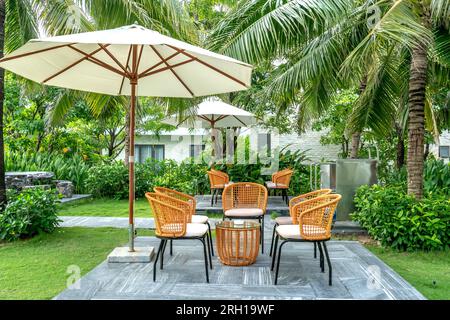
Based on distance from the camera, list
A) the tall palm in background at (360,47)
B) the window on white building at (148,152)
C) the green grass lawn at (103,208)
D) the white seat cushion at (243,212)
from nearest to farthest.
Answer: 1. the white seat cushion at (243,212)
2. the tall palm in background at (360,47)
3. the green grass lawn at (103,208)
4. the window on white building at (148,152)

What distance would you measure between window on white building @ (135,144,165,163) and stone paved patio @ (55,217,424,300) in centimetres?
1933

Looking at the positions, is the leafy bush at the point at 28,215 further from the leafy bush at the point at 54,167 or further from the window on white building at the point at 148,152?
the window on white building at the point at 148,152

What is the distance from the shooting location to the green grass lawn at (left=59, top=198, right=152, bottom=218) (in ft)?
31.8

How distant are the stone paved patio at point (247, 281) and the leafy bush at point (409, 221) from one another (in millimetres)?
1270

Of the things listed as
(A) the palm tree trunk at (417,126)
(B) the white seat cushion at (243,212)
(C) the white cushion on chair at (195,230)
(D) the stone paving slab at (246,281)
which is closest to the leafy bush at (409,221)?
(A) the palm tree trunk at (417,126)

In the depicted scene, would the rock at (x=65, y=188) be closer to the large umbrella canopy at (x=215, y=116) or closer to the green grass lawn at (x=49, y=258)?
the large umbrella canopy at (x=215, y=116)

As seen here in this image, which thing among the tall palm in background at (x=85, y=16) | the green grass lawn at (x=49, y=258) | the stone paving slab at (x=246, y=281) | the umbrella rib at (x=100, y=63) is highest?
the tall palm in background at (x=85, y=16)

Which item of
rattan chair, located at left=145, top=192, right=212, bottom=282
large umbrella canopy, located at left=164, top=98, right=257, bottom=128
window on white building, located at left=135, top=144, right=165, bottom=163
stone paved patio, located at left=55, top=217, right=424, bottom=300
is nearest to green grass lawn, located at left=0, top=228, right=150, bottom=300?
stone paved patio, located at left=55, top=217, right=424, bottom=300

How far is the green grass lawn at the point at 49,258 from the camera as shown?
4422 mm

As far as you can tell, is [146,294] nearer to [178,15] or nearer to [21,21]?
[178,15]

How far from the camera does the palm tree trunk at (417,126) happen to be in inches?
254

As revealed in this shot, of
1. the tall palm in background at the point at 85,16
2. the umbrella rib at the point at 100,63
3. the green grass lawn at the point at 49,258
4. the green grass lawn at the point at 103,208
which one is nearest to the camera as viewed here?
the green grass lawn at the point at 49,258

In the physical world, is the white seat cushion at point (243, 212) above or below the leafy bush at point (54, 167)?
below

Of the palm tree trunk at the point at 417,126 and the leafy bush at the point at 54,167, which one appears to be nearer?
the palm tree trunk at the point at 417,126
